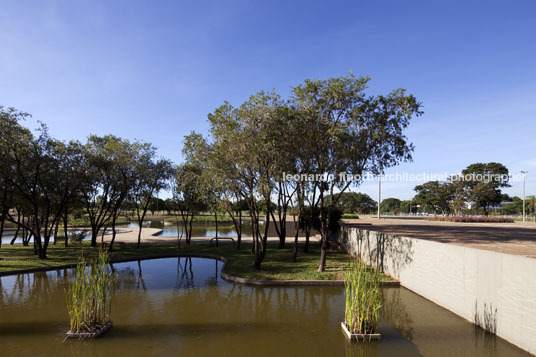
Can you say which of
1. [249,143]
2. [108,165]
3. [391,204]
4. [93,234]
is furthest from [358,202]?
[249,143]

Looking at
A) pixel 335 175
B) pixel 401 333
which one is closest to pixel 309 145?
pixel 335 175

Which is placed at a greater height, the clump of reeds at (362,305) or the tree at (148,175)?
the tree at (148,175)

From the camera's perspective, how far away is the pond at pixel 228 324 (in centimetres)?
561

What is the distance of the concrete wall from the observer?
5305 millimetres

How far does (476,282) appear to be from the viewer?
21.5ft

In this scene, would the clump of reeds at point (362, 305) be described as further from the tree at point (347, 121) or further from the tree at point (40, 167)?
the tree at point (40, 167)

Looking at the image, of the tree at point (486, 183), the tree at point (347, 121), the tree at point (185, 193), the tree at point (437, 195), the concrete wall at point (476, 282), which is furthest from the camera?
the tree at point (437, 195)

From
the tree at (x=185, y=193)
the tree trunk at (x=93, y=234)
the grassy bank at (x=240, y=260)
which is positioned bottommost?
the grassy bank at (x=240, y=260)

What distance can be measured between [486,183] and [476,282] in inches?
1997

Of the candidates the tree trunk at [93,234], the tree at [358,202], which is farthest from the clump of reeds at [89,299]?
the tree at [358,202]

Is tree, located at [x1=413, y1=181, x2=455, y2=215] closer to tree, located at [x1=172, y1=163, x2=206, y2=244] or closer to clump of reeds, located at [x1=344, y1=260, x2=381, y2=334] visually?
tree, located at [x1=172, y1=163, x2=206, y2=244]

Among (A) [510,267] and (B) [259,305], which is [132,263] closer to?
(B) [259,305]

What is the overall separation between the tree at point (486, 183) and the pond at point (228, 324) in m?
47.9

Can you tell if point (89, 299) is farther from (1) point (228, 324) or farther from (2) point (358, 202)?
Result: (2) point (358, 202)
